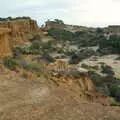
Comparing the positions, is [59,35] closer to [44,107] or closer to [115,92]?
[115,92]

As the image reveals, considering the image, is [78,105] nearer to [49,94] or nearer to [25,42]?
[49,94]

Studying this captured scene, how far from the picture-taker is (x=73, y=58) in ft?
144

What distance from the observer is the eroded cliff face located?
42591mm

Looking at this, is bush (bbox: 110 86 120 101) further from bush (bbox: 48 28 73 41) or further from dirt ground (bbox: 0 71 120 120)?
bush (bbox: 48 28 73 41)

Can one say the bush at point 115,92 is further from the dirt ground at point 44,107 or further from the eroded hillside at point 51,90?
the dirt ground at point 44,107

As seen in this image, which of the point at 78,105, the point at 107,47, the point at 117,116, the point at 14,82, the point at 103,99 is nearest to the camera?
the point at 117,116

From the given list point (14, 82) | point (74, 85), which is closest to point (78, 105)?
point (14, 82)

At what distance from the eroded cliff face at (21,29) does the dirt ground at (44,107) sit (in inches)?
1097

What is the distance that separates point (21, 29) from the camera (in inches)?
1795

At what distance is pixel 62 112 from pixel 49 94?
101 inches

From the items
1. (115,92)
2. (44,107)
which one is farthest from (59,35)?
(44,107)

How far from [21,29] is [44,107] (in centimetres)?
3576

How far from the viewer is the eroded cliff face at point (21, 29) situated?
4259 cm

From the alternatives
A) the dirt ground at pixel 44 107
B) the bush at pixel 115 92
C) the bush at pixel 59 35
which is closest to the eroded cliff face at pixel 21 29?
the bush at pixel 59 35
